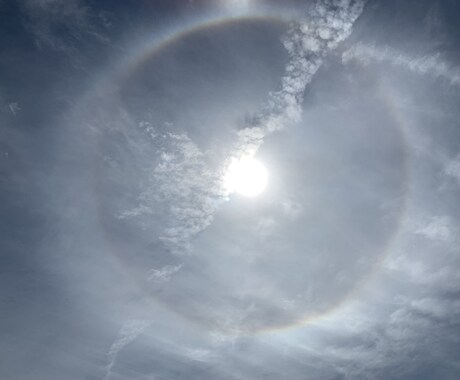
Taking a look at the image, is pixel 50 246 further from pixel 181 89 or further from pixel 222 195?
pixel 181 89

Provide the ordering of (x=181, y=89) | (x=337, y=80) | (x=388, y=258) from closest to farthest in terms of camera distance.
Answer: (x=337, y=80) < (x=181, y=89) < (x=388, y=258)

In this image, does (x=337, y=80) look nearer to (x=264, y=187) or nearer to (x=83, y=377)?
(x=264, y=187)

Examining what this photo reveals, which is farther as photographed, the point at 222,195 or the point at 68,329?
the point at 68,329

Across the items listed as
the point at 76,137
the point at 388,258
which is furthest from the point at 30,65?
the point at 388,258

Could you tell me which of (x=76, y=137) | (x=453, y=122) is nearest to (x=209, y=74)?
(x=76, y=137)

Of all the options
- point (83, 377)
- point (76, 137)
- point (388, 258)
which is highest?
point (76, 137)

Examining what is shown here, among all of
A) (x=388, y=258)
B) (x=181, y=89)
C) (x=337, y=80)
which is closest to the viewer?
(x=337, y=80)

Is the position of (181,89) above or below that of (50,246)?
above
